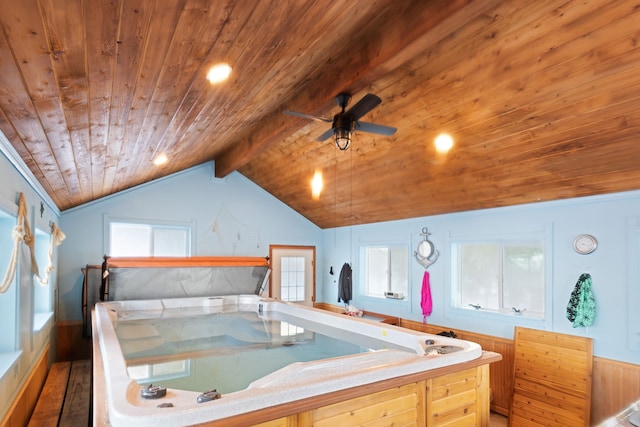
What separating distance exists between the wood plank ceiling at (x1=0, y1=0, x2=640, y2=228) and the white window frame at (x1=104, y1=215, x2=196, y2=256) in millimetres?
1028

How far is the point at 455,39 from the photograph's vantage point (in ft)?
9.43

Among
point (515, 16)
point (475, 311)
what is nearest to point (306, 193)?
point (475, 311)

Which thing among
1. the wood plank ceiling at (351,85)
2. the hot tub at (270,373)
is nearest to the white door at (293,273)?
the hot tub at (270,373)

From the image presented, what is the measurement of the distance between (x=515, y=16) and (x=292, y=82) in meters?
1.72

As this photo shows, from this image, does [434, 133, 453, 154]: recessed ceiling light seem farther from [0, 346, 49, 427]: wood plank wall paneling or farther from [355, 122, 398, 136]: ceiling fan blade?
[0, 346, 49, 427]: wood plank wall paneling

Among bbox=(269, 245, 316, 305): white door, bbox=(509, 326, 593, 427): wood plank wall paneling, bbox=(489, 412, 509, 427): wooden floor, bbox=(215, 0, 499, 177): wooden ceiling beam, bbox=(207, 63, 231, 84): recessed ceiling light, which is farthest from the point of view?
bbox=(269, 245, 316, 305): white door

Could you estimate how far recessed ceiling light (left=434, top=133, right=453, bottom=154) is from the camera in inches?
153

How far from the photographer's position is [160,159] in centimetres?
464

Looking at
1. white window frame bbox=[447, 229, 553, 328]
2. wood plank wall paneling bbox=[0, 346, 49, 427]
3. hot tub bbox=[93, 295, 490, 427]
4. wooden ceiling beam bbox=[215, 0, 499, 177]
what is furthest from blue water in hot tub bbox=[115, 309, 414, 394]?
wooden ceiling beam bbox=[215, 0, 499, 177]

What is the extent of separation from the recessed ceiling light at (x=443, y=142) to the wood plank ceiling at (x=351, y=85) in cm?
7

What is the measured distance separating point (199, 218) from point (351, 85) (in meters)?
4.48

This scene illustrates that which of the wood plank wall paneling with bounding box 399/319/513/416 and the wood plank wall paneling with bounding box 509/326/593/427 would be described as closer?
the wood plank wall paneling with bounding box 509/326/593/427

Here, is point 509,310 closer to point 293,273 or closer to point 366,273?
point 366,273

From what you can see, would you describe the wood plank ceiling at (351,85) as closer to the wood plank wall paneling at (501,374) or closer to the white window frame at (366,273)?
the white window frame at (366,273)
